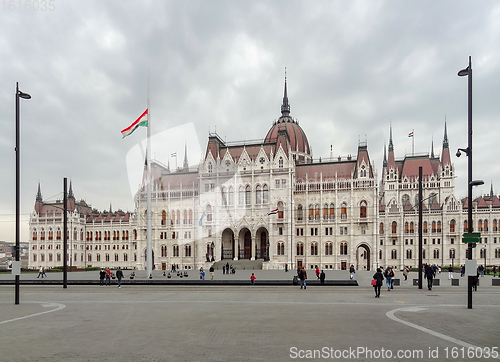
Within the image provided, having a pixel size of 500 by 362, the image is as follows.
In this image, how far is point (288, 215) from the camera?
2936 inches

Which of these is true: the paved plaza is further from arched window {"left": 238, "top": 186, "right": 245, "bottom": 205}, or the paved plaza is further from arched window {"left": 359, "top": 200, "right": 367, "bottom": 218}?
arched window {"left": 238, "top": 186, "right": 245, "bottom": 205}

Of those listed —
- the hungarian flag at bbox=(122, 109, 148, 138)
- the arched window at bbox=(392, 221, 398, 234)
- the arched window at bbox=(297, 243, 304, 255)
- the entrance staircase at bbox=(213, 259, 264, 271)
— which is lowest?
the entrance staircase at bbox=(213, 259, 264, 271)

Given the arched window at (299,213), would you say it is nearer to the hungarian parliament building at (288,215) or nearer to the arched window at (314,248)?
the hungarian parliament building at (288,215)

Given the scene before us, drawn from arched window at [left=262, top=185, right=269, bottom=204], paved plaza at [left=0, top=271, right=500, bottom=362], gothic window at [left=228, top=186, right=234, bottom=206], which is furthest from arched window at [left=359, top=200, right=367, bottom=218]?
paved plaza at [left=0, top=271, right=500, bottom=362]

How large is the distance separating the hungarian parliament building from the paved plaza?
46407 millimetres

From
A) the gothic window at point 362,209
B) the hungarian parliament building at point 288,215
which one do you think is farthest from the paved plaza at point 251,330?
the gothic window at point 362,209

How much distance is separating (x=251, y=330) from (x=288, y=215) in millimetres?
60504

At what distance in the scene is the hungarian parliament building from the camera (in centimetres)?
7444

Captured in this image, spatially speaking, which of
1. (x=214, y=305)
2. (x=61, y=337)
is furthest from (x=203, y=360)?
(x=214, y=305)

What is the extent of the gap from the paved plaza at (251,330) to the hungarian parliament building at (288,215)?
152 ft

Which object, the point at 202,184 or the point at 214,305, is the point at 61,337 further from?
the point at 202,184

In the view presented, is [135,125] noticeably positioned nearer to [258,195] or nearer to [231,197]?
[231,197]

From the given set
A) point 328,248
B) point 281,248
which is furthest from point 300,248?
point 328,248

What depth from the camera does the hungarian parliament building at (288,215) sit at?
74.4 metres
